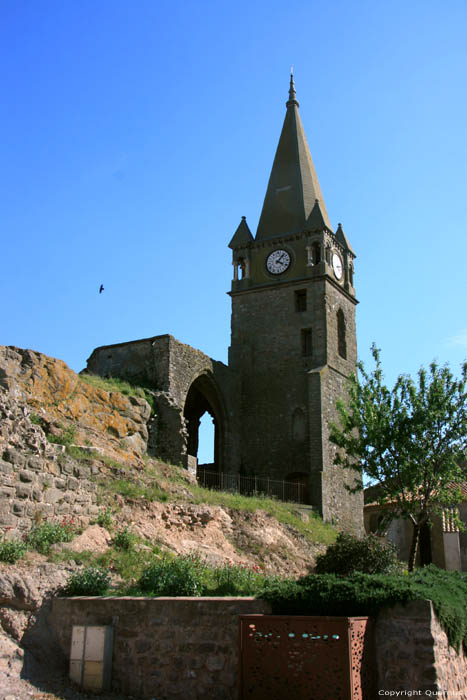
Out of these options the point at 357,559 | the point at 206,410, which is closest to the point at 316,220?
the point at 206,410

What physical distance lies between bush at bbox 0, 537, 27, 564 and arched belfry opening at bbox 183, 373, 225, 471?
17.9 m

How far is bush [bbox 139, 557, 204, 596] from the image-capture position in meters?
9.72

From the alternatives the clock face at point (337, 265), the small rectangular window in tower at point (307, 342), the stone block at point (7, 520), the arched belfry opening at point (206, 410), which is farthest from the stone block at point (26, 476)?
the clock face at point (337, 265)

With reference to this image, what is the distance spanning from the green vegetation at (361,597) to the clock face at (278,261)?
81.0ft

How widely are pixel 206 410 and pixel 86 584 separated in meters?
23.3

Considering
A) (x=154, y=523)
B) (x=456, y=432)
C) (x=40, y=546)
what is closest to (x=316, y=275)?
(x=456, y=432)

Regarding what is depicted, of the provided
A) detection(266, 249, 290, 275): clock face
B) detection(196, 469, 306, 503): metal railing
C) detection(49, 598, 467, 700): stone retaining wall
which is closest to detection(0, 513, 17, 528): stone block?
detection(49, 598, 467, 700): stone retaining wall

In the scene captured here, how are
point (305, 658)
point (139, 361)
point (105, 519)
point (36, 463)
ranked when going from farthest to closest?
point (139, 361) → point (105, 519) → point (36, 463) → point (305, 658)

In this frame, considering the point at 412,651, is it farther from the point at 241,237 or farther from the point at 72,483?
the point at 241,237

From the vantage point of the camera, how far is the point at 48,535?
36.1ft

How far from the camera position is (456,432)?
18.7m

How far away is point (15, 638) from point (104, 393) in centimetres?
1275

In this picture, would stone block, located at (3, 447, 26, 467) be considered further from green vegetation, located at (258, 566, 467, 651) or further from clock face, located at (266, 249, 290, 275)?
clock face, located at (266, 249, 290, 275)

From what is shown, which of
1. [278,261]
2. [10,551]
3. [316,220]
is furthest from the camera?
[278,261]
